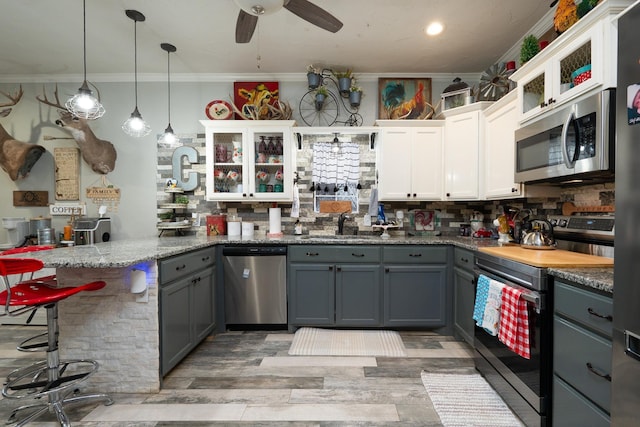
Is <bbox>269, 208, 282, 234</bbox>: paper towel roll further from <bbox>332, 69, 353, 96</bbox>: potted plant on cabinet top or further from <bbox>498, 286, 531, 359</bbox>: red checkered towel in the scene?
<bbox>498, 286, 531, 359</bbox>: red checkered towel

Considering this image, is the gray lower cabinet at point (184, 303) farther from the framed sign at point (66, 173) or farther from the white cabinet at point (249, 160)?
the framed sign at point (66, 173)

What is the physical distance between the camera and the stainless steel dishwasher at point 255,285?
292 cm

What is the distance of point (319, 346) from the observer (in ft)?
8.58

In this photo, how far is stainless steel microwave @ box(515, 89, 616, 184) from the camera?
148 centimetres

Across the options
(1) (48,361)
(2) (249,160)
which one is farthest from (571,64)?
(1) (48,361)

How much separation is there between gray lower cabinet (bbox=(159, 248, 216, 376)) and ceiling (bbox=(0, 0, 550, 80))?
2.03 metres

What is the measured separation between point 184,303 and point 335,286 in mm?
1365

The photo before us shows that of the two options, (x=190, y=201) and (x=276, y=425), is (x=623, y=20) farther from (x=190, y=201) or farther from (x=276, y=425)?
(x=190, y=201)

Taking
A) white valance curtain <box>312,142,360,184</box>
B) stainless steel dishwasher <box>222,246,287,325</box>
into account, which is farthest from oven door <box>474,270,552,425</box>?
white valance curtain <box>312,142,360,184</box>

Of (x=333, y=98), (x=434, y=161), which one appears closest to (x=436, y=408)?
(x=434, y=161)

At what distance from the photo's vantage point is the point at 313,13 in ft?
6.21

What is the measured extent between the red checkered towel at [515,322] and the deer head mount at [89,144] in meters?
4.20

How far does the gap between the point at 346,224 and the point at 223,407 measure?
86.9 inches

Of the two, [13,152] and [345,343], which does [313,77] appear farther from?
[13,152]
